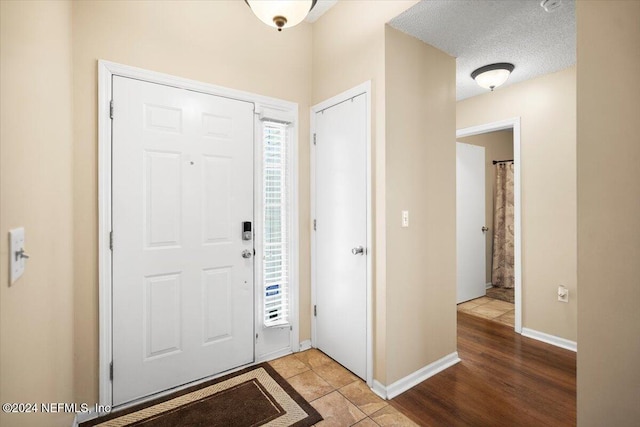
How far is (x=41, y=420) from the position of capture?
110cm

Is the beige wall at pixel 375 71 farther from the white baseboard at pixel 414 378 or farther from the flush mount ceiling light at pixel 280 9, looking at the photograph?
the flush mount ceiling light at pixel 280 9

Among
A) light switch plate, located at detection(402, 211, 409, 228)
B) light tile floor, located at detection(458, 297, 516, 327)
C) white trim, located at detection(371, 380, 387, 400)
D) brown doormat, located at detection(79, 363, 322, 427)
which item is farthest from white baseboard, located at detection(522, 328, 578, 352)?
brown doormat, located at detection(79, 363, 322, 427)

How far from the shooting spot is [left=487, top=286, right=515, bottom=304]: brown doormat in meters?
4.15

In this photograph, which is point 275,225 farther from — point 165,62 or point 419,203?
point 165,62

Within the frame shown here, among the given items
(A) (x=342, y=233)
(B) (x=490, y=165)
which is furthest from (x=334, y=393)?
(B) (x=490, y=165)

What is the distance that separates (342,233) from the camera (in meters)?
2.38

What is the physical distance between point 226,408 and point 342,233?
1.41m

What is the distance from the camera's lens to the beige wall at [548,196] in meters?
2.77

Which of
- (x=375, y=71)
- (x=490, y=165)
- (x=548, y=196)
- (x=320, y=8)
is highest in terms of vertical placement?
(x=320, y=8)

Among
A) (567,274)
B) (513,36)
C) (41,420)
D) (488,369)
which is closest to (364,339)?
(488,369)

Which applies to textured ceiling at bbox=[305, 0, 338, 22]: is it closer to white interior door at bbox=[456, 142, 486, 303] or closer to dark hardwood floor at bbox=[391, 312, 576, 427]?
white interior door at bbox=[456, 142, 486, 303]

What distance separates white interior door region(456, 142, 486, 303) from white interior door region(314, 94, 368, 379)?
2231mm

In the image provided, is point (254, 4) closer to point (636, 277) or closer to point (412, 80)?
point (412, 80)

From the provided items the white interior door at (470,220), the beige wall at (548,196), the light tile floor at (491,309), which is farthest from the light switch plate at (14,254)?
the white interior door at (470,220)
